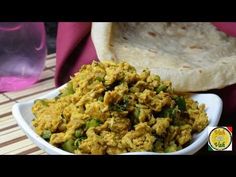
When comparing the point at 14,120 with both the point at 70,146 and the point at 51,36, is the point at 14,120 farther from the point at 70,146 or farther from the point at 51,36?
the point at 51,36

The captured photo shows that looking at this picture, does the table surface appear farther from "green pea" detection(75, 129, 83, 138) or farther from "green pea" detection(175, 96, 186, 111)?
"green pea" detection(175, 96, 186, 111)

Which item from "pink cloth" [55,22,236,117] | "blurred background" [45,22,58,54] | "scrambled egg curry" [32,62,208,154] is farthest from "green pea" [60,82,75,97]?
"blurred background" [45,22,58,54]

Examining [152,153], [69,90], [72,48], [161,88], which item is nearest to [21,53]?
[72,48]

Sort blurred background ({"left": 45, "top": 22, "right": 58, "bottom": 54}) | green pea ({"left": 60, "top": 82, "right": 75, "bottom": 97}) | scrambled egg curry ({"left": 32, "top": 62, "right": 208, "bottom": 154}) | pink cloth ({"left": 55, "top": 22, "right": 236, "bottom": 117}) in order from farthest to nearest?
1. blurred background ({"left": 45, "top": 22, "right": 58, "bottom": 54})
2. pink cloth ({"left": 55, "top": 22, "right": 236, "bottom": 117})
3. green pea ({"left": 60, "top": 82, "right": 75, "bottom": 97})
4. scrambled egg curry ({"left": 32, "top": 62, "right": 208, "bottom": 154})

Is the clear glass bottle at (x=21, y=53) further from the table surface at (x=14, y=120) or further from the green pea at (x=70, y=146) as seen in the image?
the green pea at (x=70, y=146)

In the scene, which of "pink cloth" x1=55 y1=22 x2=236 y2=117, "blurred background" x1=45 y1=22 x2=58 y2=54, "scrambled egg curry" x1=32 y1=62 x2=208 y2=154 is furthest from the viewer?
"blurred background" x1=45 y1=22 x2=58 y2=54

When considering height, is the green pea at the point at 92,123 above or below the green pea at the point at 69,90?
below

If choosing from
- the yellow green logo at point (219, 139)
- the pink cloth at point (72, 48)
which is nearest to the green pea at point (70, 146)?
the yellow green logo at point (219, 139)

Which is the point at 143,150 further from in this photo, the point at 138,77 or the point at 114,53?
the point at 114,53
